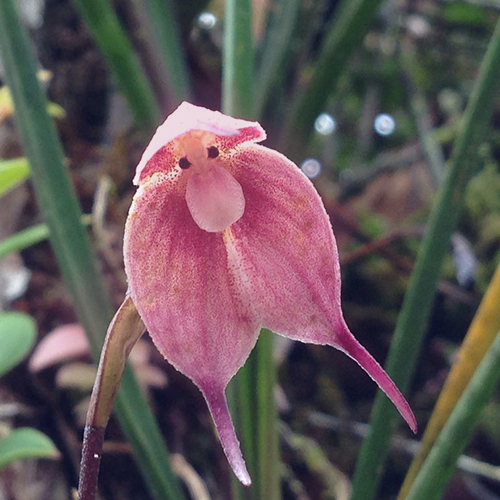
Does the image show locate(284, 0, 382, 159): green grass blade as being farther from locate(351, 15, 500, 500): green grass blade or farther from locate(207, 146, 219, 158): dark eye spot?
locate(207, 146, 219, 158): dark eye spot

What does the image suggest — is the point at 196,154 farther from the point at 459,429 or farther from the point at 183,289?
the point at 459,429

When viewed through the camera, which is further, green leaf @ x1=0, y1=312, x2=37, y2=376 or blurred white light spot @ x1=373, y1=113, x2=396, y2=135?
blurred white light spot @ x1=373, y1=113, x2=396, y2=135

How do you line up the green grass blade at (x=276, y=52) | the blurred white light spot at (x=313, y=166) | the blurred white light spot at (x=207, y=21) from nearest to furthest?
1. the green grass blade at (x=276, y=52)
2. the blurred white light spot at (x=207, y=21)
3. the blurred white light spot at (x=313, y=166)

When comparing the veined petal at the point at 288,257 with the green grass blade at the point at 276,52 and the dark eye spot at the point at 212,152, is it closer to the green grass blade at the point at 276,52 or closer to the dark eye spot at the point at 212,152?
the dark eye spot at the point at 212,152

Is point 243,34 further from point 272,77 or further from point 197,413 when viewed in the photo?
point 197,413

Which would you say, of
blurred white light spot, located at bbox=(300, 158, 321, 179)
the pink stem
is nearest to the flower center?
the pink stem

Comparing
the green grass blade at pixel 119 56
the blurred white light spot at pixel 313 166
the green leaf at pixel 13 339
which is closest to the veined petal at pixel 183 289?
the green leaf at pixel 13 339

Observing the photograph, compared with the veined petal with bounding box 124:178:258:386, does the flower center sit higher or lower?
higher
